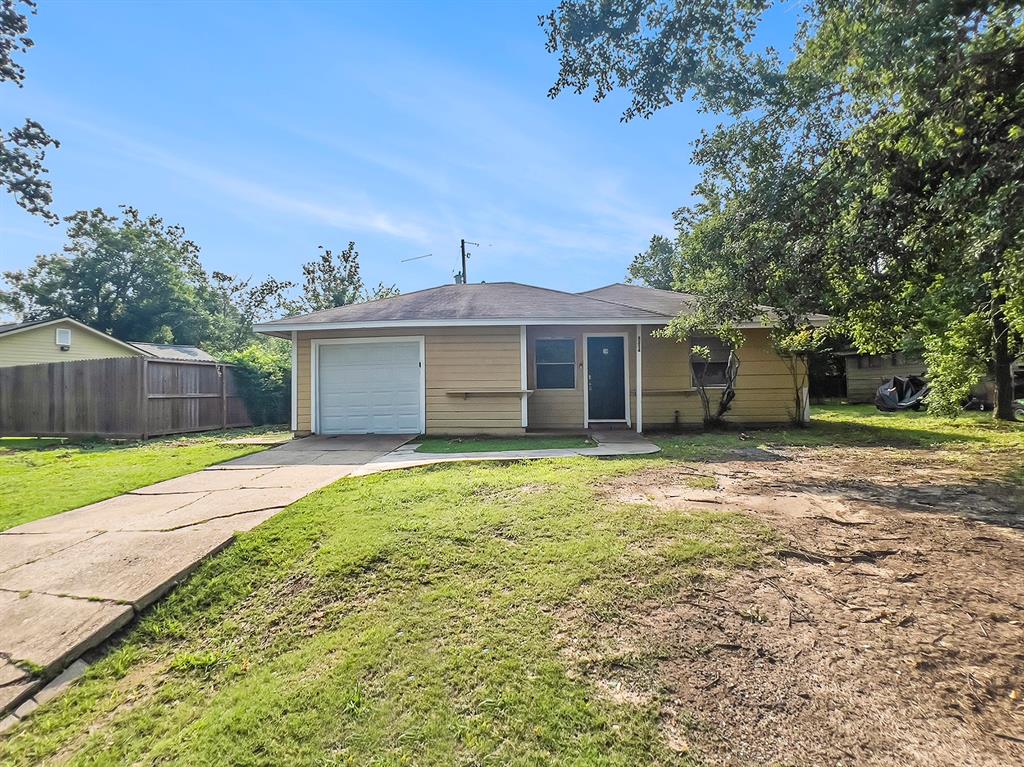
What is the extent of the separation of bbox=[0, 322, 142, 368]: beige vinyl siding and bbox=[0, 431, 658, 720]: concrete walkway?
11.9m

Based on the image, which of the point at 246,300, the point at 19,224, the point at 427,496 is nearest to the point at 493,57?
the point at 427,496

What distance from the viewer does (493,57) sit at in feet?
22.9

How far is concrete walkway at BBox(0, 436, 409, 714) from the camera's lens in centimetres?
215

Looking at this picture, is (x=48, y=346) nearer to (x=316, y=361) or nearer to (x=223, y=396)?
(x=223, y=396)

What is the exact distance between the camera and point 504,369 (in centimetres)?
895

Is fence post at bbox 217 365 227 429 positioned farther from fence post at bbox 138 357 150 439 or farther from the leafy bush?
fence post at bbox 138 357 150 439

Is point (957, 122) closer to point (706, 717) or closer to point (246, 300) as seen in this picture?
point (706, 717)

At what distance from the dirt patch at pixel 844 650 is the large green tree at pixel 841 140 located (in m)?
2.52

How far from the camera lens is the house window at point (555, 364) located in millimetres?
9641

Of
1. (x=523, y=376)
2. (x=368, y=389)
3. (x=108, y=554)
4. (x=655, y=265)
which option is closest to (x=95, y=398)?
(x=368, y=389)

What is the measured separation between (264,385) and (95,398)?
12.2 feet

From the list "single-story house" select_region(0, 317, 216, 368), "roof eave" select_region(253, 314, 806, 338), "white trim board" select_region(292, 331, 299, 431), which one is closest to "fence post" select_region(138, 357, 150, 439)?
"single-story house" select_region(0, 317, 216, 368)

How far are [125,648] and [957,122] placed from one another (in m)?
6.98

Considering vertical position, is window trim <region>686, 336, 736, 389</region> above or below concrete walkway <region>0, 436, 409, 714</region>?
above
